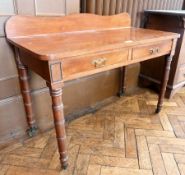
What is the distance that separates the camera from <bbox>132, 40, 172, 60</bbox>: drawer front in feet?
3.93

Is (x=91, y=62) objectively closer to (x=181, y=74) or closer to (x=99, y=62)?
(x=99, y=62)

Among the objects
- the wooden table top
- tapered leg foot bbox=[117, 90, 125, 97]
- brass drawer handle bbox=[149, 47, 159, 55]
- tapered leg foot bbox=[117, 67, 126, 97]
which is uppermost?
the wooden table top

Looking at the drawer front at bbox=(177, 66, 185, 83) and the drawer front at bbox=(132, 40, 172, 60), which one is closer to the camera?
the drawer front at bbox=(132, 40, 172, 60)

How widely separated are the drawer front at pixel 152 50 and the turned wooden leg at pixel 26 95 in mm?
680

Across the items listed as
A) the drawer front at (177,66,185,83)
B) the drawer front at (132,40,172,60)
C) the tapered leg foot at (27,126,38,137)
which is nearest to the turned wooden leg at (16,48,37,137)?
the tapered leg foot at (27,126,38,137)

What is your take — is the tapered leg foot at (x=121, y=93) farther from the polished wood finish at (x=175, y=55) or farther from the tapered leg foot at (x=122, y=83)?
the polished wood finish at (x=175, y=55)

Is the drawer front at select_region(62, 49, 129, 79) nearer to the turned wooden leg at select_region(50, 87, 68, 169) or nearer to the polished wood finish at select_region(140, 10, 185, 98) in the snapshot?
the turned wooden leg at select_region(50, 87, 68, 169)

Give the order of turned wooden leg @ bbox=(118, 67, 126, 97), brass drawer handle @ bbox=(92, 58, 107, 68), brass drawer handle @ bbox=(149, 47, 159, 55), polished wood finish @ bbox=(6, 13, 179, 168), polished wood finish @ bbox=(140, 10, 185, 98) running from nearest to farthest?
polished wood finish @ bbox=(6, 13, 179, 168), brass drawer handle @ bbox=(92, 58, 107, 68), brass drawer handle @ bbox=(149, 47, 159, 55), polished wood finish @ bbox=(140, 10, 185, 98), turned wooden leg @ bbox=(118, 67, 126, 97)

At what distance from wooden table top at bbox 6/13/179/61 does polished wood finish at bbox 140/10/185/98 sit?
1.65ft

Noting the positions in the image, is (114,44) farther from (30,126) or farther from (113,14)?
(30,126)

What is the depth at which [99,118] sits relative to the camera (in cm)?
170

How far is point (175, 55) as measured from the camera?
72.4 inches

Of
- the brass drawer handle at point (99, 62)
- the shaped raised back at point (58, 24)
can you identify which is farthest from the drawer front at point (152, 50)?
the shaped raised back at point (58, 24)

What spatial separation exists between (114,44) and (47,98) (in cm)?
72
